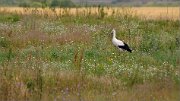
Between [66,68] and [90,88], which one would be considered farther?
[66,68]

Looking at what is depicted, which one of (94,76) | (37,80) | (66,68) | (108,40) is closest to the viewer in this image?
(37,80)

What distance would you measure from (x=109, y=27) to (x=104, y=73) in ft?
33.2

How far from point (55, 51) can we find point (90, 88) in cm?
559

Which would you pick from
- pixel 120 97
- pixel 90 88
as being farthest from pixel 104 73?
pixel 120 97

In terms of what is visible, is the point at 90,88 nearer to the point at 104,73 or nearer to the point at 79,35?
the point at 104,73

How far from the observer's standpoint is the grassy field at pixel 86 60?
1008cm

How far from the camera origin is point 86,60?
1430 centimetres

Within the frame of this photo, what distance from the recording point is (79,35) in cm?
1948

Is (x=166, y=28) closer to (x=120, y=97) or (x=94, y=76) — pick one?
(x=94, y=76)

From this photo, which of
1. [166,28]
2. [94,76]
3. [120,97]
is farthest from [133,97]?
[166,28]

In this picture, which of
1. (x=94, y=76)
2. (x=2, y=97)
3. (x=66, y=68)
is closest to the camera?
(x=2, y=97)

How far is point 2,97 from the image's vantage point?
9.75 meters

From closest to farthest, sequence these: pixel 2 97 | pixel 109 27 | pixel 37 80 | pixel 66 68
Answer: pixel 2 97, pixel 37 80, pixel 66 68, pixel 109 27

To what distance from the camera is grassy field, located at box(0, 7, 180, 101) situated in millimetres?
10078
